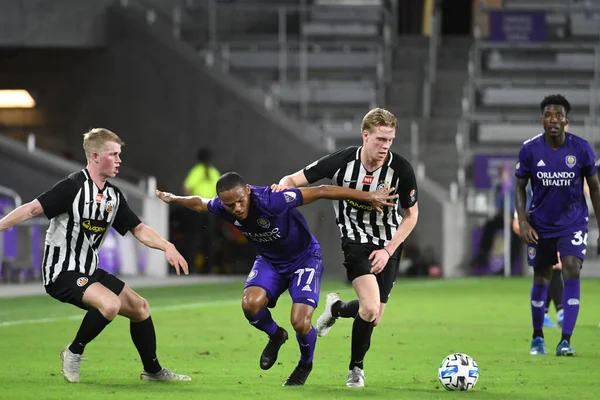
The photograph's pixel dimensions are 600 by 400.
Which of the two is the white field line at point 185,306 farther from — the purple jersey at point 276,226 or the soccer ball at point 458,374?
the soccer ball at point 458,374

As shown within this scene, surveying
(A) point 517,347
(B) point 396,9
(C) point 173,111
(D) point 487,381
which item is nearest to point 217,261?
(C) point 173,111

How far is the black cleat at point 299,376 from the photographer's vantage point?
7590 millimetres

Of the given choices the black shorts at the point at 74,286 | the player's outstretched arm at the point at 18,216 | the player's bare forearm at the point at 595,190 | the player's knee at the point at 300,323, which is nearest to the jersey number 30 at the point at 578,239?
the player's bare forearm at the point at 595,190

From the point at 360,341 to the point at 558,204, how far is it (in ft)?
8.83

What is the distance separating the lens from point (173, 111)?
24641mm

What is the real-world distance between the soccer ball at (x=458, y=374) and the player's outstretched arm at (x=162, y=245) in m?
1.66

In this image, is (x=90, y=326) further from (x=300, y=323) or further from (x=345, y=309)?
(x=345, y=309)

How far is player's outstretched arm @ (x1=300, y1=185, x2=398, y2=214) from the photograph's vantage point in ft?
24.3

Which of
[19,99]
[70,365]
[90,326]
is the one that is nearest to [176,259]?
[90,326]

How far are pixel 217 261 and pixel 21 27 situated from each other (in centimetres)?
638

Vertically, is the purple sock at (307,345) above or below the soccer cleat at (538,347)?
above

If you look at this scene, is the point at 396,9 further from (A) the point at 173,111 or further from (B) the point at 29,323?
(B) the point at 29,323

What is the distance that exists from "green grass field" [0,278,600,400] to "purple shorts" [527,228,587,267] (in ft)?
2.45

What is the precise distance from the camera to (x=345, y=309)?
29.0 feet
